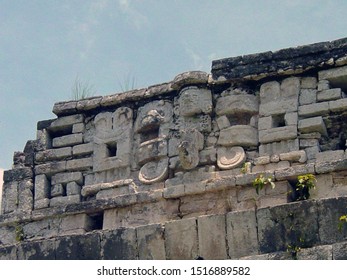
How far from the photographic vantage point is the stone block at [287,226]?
15594mm

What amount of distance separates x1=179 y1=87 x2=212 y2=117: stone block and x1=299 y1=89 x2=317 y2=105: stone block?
126 centimetres

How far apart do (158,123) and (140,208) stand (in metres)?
→ 1.25

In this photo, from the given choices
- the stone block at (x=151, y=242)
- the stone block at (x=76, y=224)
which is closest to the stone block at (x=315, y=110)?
the stone block at (x=151, y=242)

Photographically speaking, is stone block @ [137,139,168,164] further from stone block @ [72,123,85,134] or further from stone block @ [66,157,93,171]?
stone block @ [72,123,85,134]

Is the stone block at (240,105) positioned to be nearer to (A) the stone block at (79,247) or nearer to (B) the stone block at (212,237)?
(B) the stone block at (212,237)

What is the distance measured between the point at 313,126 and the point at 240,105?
1.12 m

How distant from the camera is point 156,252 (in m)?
16.4

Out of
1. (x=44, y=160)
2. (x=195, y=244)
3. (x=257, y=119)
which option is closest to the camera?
(x=195, y=244)

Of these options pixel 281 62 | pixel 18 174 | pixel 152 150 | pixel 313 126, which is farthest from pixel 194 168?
pixel 18 174

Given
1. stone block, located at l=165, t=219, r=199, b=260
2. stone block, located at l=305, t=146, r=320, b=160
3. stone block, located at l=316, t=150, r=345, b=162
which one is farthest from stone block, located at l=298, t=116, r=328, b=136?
stone block, located at l=165, t=219, r=199, b=260

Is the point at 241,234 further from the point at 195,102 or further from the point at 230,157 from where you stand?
the point at 195,102

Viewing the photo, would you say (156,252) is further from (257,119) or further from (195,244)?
(257,119)

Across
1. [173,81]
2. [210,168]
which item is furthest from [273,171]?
[173,81]

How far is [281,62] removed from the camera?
17328 millimetres
